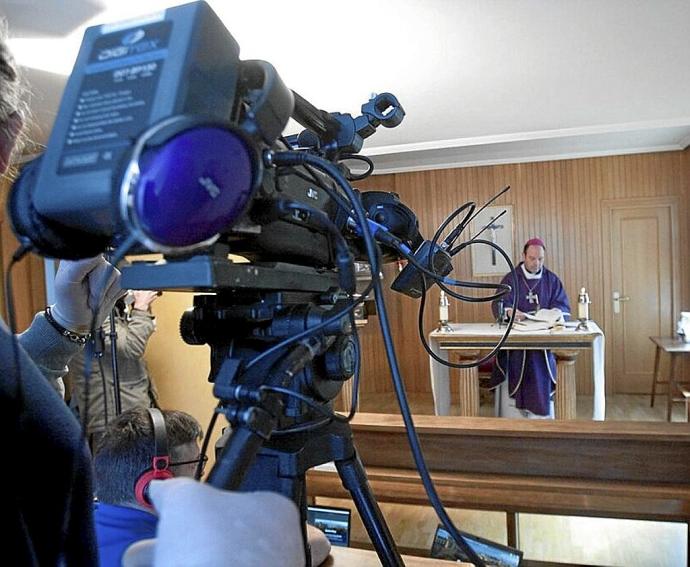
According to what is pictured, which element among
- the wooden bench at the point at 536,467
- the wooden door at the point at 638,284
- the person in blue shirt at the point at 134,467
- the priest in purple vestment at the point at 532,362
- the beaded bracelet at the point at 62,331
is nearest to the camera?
the beaded bracelet at the point at 62,331

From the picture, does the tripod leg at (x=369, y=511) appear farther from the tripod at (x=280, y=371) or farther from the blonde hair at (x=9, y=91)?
the blonde hair at (x=9, y=91)

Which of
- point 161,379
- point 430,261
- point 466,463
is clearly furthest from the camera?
point 161,379

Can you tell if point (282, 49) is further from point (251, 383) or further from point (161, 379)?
point (251, 383)

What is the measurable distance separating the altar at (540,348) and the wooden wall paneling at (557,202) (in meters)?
1.74

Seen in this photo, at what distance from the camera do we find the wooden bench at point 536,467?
1.90 meters

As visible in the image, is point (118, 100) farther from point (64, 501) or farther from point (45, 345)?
point (45, 345)

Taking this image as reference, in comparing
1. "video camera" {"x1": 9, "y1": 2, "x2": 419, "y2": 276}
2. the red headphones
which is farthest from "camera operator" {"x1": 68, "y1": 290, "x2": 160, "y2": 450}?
"video camera" {"x1": 9, "y1": 2, "x2": 419, "y2": 276}

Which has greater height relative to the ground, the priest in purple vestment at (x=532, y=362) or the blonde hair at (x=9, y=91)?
the blonde hair at (x=9, y=91)

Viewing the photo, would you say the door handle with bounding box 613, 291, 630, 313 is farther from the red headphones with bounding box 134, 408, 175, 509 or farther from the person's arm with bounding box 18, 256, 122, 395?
the person's arm with bounding box 18, 256, 122, 395

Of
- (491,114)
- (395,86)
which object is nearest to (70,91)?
(395,86)

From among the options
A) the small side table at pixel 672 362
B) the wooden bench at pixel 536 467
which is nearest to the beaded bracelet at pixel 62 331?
the wooden bench at pixel 536 467

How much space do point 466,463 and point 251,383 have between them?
6.22 ft

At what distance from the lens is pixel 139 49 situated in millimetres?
394

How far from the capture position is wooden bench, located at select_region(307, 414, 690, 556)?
1896mm
